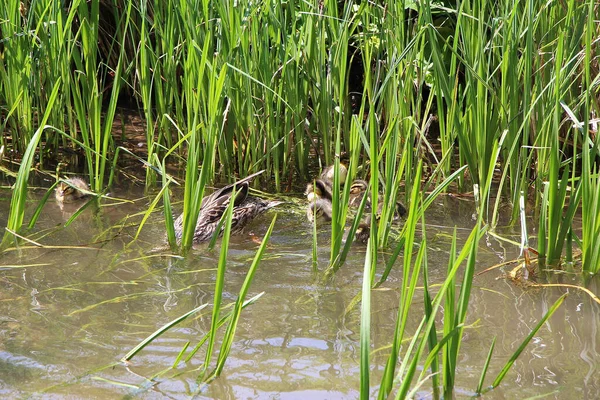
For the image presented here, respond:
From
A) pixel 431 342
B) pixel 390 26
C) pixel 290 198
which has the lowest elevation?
pixel 290 198

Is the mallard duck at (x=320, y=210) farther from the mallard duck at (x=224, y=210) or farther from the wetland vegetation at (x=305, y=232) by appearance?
the mallard duck at (x=224, y=210)

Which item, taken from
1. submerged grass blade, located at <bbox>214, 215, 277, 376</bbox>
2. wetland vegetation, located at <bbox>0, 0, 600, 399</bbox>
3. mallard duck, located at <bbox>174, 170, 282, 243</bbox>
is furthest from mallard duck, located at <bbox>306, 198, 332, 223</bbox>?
submerged grass blade, located at <bbox>214, 215, 277, 376</bbox>

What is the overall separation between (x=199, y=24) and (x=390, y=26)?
1179 mm

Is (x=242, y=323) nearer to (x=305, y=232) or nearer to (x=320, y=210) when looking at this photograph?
(x=305, y=232)

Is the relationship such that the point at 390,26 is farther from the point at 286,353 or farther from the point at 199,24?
the point at 286,353

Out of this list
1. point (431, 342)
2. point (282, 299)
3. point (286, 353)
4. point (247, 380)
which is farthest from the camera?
point (282, 299)

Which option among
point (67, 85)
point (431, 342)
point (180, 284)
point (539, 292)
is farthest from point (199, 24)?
point (431, 342)

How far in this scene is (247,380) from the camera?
270 cm

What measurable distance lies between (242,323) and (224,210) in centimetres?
139

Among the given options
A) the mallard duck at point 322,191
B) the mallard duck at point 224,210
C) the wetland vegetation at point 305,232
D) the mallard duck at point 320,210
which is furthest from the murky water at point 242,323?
the mallard duck at point 322,191

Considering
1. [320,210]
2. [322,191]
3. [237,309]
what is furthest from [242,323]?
[322,191]

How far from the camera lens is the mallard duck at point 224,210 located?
4.32m

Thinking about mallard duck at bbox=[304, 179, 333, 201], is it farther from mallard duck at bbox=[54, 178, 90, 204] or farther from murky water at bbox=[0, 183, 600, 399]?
mallard duck at bbox=[54, 178, 90, 204]

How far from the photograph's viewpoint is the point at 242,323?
3.13 m
